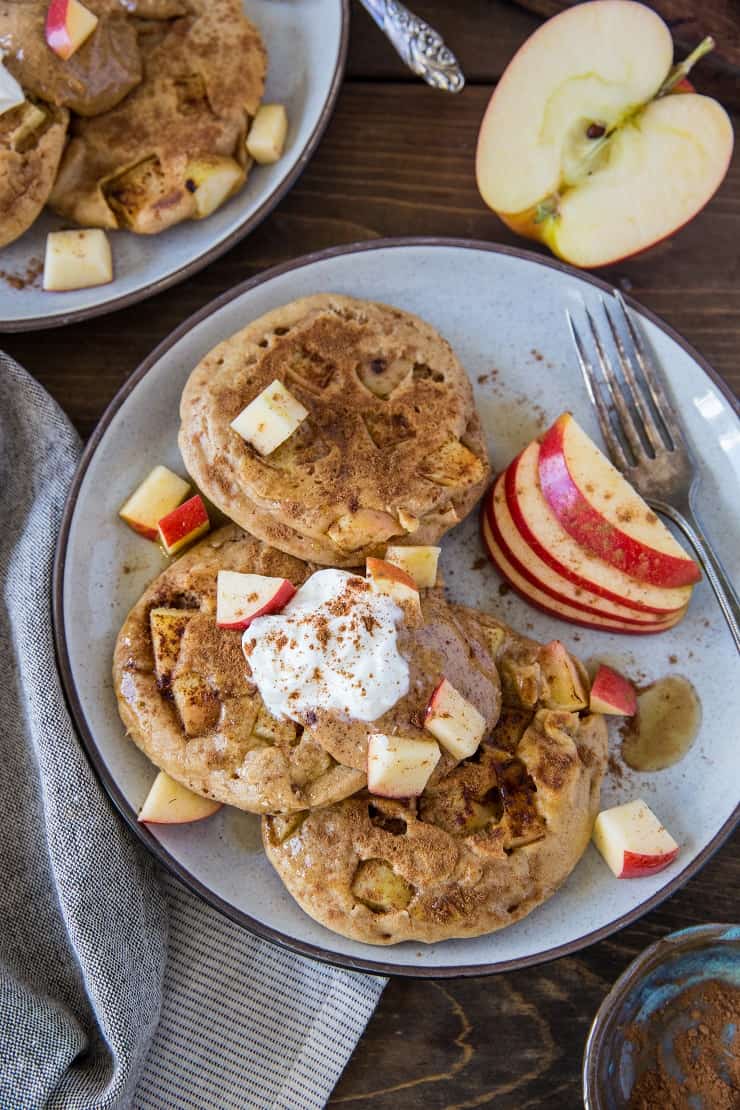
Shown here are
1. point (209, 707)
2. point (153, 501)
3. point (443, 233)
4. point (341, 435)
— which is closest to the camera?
point (209, 707)

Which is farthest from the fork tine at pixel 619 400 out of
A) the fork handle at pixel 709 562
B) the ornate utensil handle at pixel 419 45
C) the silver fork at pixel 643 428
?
the ornate utensil handle at pixel 419 45

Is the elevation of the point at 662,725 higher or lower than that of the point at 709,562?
lower

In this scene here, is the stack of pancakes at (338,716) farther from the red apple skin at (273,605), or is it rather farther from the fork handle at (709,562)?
the fork handle at (709,562)

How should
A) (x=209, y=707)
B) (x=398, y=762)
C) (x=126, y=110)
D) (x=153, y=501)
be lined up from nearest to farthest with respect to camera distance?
(x=398, y=762) → (x=209, y=707) → (x=153, y=501) → (x=126, y=110)

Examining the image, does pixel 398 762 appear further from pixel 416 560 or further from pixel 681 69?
pixel 681 69

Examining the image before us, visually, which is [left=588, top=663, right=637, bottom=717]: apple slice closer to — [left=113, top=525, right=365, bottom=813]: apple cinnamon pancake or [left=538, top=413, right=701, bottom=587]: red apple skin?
[left=538, top=413, right=701, bottom=587]: red apple skin

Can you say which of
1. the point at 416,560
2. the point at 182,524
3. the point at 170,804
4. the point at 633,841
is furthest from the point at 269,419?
the point at 633,841

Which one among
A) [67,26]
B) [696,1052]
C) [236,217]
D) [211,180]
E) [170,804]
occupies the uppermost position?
[67,26]
